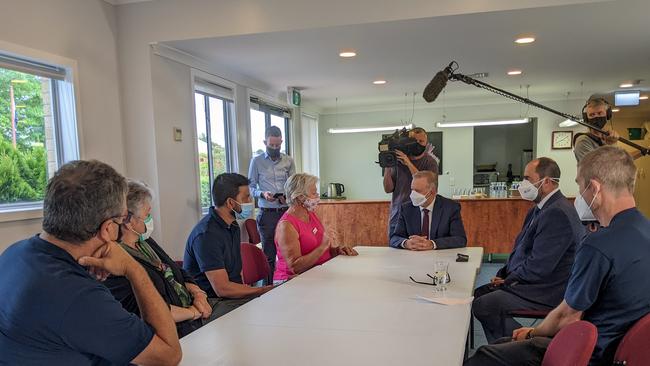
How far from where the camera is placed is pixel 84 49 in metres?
3.21

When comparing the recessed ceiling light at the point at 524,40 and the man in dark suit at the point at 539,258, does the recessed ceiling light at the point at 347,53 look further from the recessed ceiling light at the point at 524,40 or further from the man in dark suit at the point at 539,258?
the man in dark suit at the point at 539,258

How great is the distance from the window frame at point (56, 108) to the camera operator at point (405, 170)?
269cm

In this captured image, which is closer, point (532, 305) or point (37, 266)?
point (37, 266)

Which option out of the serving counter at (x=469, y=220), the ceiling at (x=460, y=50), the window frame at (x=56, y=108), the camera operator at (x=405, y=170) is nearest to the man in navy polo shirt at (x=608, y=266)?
the ceiling at (x=460, y=50)

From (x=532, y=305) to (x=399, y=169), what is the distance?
6.45 feet

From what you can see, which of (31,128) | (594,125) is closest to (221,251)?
(31,128)

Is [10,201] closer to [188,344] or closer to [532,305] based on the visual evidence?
[188,344]

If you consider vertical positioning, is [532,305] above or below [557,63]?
below

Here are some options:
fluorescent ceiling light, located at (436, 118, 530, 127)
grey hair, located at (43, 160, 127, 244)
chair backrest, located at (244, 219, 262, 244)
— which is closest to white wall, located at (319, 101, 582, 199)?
fluorescent ceiling light, located at (436, 118, 530, 127)

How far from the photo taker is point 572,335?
3.97ft

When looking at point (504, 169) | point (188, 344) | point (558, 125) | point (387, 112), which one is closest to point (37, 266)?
point (188, 344)

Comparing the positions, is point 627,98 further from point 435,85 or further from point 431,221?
point 431,221

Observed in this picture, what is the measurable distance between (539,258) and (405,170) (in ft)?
6.14

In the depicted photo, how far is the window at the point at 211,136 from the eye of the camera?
14.7ft
